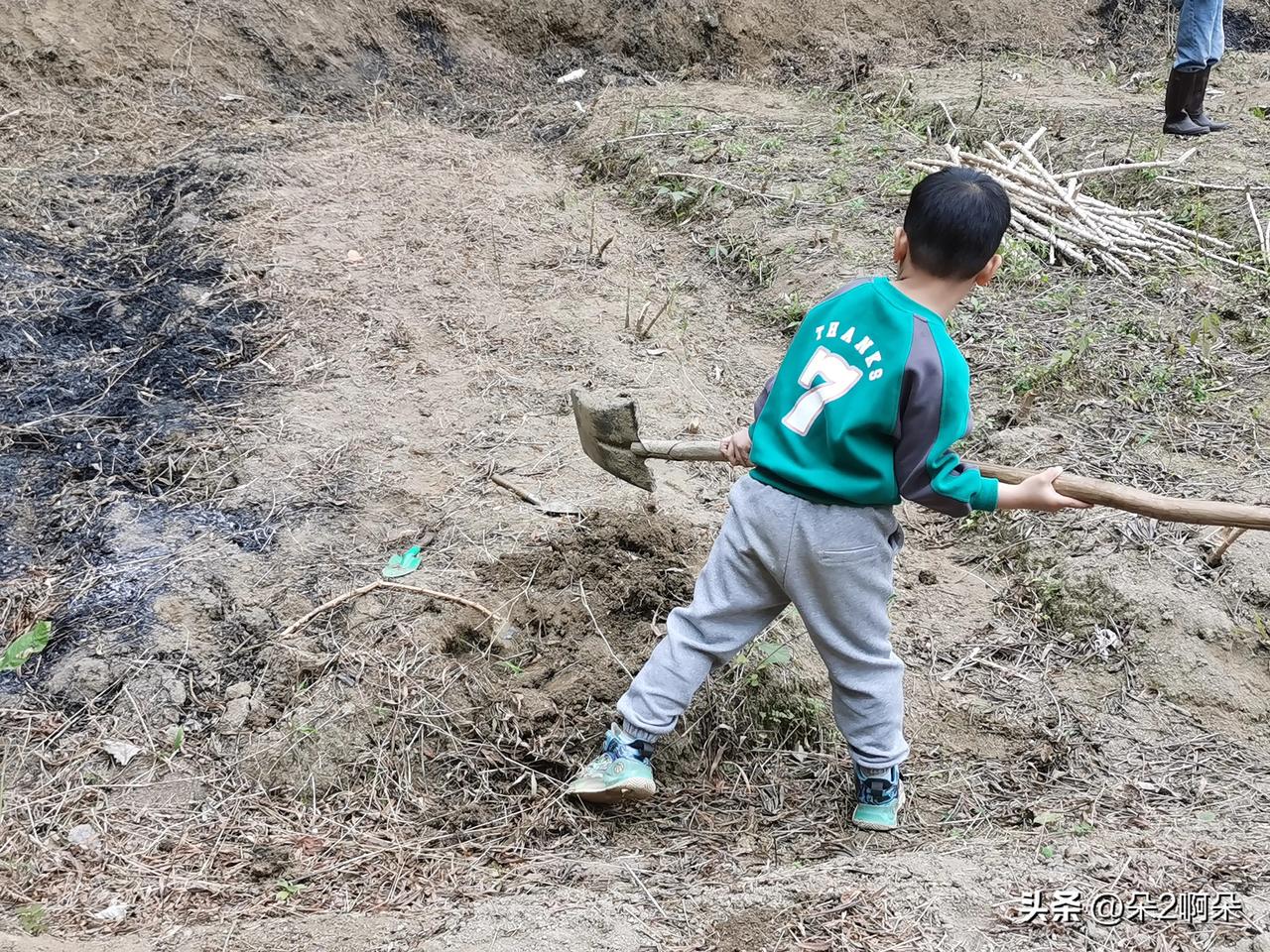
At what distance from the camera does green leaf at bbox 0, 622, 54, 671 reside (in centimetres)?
321

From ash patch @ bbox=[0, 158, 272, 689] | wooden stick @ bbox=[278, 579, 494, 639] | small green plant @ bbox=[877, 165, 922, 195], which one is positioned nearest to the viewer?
wooden stick @ bbox=[278, 579, 494, 639]

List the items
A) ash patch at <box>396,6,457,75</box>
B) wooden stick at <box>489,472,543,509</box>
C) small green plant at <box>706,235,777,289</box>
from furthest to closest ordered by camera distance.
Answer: ash patch at <box>396,6,457,75</box>, small green plant at <box>706,235,777,289</box>, wooden stick at <box>489,472,543,509</box>

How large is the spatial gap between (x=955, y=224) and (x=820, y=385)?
0.44m

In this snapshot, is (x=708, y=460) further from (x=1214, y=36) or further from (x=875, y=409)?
(x=1214, y=36)

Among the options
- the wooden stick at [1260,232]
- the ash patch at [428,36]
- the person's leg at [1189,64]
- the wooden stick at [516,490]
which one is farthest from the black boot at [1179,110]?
the wooden stick at [516,490]

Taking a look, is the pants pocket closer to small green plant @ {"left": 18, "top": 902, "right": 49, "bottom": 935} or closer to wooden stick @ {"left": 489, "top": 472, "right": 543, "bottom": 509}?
wooden stick @ {"left": 489, "top": 472, "right": 543, "bottom": 509}

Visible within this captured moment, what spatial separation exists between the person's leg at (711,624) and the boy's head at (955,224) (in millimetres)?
642

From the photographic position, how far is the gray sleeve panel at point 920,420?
7.93ft

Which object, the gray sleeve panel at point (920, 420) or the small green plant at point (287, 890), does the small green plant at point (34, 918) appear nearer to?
the small green plant at point (287, 890)

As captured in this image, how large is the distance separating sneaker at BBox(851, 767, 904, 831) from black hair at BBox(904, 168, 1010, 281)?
127 cm

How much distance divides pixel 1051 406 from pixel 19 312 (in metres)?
4.42

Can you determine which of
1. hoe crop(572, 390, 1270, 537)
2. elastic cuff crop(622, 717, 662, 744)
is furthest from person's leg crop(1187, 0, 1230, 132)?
elastic cuff crop(622, 717, 662, 744)

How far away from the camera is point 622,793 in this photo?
2.82m

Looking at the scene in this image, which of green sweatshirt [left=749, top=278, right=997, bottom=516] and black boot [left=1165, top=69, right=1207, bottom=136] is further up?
black boot [left=1165, top=69, right=1207, bottom=136]
